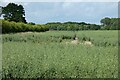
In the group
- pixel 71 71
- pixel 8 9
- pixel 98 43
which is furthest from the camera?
pixel 8 9

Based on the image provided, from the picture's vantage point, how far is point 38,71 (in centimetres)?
695

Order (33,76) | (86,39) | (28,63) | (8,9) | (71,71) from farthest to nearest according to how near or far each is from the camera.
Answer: (8,9), (86,39), (28,63), (71,71), (33,76)

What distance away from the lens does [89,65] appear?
809 centimetres

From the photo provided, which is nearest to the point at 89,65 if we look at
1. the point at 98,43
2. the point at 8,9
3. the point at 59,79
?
the point at 59,79

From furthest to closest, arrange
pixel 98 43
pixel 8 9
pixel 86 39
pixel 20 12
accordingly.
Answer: pixel 20 12
pixel 8 9
pixel 86 39
pixel 98 43

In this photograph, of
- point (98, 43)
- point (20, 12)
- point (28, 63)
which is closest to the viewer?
point (28, 63)

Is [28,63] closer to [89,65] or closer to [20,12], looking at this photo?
[89,65]

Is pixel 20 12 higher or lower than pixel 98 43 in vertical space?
higher

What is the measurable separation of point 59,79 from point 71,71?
1.83 feet

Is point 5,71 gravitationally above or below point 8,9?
below

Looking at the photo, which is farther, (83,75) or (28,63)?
(28,63)

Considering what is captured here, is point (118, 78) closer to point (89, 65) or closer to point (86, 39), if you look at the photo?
point (89, 65)

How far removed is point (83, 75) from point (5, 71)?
1.81 meters

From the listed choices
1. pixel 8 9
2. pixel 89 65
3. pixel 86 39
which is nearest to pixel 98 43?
pixel 86 39
